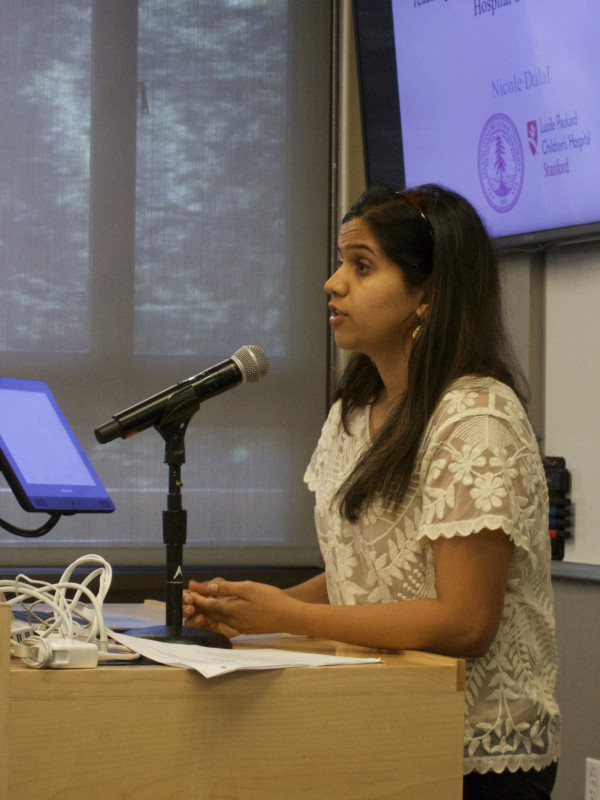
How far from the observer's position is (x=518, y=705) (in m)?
1.32

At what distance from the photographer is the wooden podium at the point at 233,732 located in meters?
0.95

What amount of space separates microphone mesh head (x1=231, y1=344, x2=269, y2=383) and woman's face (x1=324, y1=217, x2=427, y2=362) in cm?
19

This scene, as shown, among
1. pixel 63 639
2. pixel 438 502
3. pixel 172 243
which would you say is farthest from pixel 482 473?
pixel 172 243

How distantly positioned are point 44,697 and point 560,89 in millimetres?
2068

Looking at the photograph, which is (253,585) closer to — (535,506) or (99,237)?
(535,506)

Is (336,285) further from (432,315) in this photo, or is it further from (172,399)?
(172,399)

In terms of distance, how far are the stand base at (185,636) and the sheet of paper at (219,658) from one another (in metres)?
0.03

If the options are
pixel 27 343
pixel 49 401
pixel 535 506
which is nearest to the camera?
pixel 535 506

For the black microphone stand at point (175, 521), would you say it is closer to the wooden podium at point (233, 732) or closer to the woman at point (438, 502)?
the woman at point (438, 502)

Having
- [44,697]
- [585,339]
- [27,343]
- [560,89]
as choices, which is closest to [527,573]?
[44,697]

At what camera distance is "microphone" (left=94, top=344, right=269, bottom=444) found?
126cm

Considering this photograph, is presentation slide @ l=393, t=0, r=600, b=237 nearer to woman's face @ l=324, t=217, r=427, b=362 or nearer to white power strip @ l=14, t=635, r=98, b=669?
woman's face @ l=324, t=217, r=427, b=362

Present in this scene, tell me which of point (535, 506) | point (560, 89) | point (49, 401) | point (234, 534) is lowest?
point (234, 534)

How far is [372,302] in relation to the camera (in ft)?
4.99
